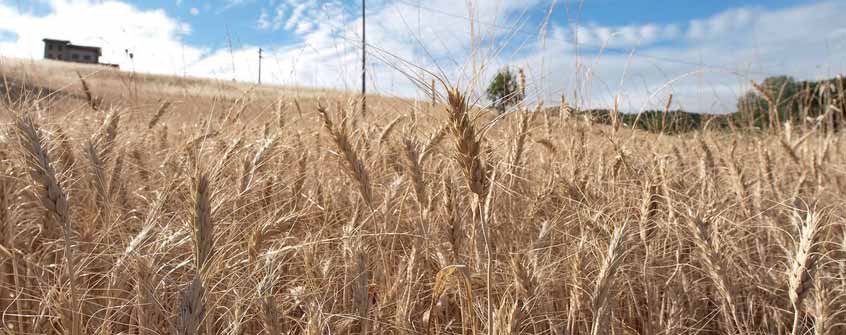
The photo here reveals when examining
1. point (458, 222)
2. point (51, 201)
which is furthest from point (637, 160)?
point (51, 201)

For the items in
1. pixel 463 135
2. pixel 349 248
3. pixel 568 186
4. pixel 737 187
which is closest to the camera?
pixel 463 135

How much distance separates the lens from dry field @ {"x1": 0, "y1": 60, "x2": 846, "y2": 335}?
109cm

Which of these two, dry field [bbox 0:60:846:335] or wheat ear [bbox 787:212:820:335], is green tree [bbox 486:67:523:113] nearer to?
dry field [bbox 0:60:846:335]

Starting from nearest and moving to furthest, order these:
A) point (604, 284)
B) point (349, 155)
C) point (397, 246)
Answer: point (604, 284) < point (349, 155) < point (397, 246)

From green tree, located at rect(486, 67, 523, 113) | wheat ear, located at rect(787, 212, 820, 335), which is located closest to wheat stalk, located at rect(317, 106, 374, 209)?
green tree, located at rect(486, 67, 523, 113)

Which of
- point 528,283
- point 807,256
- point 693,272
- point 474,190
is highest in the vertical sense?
point 474,190

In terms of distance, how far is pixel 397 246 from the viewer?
→ 208 cm

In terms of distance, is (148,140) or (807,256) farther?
(148,140)

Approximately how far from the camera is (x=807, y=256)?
1091 mm

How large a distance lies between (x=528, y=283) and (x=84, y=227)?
5.83ft

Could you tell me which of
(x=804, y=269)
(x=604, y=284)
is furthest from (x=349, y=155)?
(x=804, y=269)

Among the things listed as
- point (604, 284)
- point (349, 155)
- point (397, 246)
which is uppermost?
point (349, 155)

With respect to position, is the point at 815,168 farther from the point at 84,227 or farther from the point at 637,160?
the point at 84,227

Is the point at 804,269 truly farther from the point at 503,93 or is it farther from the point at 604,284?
the point at 503,93
